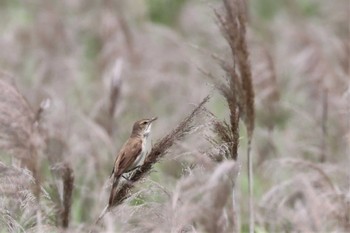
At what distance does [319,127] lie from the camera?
676cm

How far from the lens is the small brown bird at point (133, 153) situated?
4.12 meters

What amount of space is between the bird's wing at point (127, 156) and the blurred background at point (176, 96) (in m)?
0.16

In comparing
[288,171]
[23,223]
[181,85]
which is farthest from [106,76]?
[23,223]

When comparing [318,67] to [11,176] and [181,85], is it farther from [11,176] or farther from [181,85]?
[11,176]

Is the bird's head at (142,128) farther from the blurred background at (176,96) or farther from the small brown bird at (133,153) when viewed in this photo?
the blurred background at (176,96)

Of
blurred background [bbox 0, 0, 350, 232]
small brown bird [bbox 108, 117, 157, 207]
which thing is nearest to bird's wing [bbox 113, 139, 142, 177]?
small brown bird [bbox 108, 117, 157, 207]

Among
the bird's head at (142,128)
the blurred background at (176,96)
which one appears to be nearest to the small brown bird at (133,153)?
the bird's head at (142,128)

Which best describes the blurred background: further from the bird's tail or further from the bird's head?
the bird's head

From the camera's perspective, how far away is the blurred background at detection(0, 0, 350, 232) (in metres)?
4.61

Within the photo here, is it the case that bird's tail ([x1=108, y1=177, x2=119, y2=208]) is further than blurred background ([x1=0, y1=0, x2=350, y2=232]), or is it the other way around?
blurred background ([x1=0, y1=0, x2=350, y2=232])

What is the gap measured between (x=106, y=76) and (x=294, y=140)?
183 cm

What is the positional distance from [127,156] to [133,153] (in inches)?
1.8

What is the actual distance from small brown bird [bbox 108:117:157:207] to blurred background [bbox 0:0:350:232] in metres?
0.15

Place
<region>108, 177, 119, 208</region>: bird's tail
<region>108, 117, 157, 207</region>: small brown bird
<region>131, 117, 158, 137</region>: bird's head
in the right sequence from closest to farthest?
<region>108, 177, 119, 208</region>: bird's tail → <region>108, 117, 157, 207</region>: small brown bird → <region>131, 117, 158, 137</region>: bird's head
